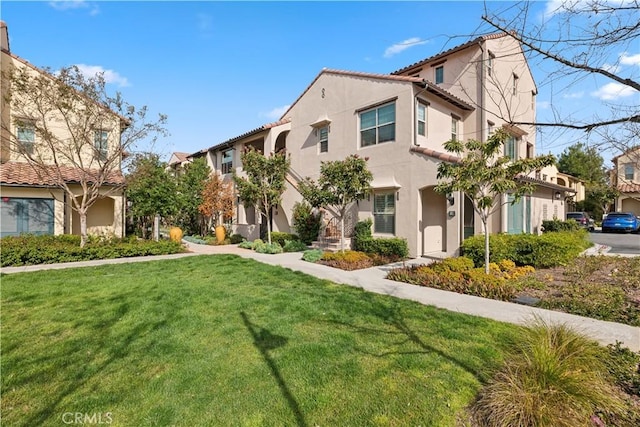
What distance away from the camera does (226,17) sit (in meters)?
9.49

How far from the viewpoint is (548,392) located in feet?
9.23

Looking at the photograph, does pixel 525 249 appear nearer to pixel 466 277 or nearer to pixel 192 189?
pixel 466 277

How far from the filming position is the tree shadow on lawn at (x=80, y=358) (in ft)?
10.3

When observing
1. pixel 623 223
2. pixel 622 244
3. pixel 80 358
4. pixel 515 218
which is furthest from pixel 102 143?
pixel 623 223

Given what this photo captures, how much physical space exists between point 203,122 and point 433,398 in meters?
16.1

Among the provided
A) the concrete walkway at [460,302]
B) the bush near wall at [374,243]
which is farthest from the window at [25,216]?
the bush near wall at [374,243]

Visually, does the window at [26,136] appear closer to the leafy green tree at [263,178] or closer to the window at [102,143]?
the window at [102,143]

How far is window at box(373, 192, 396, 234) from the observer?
13555mm

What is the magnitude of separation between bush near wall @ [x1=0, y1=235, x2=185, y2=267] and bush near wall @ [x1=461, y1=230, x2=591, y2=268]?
13.1 meters

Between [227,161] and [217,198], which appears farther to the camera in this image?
[227,161]

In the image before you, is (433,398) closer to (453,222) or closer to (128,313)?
(128,313)

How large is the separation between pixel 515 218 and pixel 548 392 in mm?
14232

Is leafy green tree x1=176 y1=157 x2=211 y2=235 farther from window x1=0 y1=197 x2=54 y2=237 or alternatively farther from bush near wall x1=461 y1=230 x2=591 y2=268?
bush near wall x1=461 y1=230 x2=591 y2=268

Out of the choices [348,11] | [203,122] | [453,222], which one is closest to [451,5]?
[348,11]
